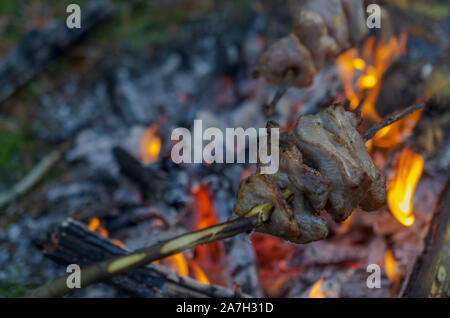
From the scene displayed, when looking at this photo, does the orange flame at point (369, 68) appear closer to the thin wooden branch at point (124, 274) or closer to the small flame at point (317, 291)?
the small flame at point (317, 291)

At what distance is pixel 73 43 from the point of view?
4422mm

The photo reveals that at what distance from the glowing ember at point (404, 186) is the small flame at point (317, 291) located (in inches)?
26.2

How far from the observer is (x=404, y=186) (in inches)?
109

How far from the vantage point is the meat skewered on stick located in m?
1.35

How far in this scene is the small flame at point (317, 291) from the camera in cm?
254

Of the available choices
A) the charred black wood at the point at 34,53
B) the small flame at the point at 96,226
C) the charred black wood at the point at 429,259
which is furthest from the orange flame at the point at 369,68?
the charred black wood at the point at 34,53

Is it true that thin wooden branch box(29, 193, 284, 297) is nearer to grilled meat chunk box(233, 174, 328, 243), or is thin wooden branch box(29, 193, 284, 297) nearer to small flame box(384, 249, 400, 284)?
grilled meat chunk box(233, 174, 328, 243)

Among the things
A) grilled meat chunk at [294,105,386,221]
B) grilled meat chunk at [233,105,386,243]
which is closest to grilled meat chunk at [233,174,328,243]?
grilled meat chunk at [233,105,386,243]

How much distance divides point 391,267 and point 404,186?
547 millimetres

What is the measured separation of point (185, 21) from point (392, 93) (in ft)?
8.08

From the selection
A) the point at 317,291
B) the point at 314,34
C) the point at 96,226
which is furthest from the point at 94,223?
the point at 314,34

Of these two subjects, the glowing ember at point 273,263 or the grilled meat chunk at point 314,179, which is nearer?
the grilled meat chunk at point 314,179
